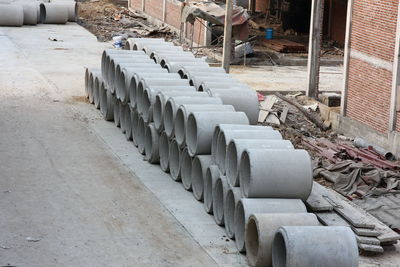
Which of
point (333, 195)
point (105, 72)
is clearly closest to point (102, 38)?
point (105, 72)

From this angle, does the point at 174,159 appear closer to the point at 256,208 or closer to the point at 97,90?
the point at 256,208

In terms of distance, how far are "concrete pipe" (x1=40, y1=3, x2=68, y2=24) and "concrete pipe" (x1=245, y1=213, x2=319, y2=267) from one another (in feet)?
96.5

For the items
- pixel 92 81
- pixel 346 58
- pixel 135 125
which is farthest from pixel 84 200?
pixel 346 58

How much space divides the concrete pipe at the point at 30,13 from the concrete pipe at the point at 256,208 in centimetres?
2810

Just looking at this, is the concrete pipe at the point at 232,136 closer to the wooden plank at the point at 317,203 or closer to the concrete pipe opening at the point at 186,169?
the wooden plank at the point at 317,203

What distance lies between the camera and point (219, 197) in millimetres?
14617

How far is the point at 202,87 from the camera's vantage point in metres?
18.8

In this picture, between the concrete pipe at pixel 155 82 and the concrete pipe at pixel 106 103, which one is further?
the concrete pipe at pixel 106 103

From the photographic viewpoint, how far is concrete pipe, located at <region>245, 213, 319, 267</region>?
1220 centimetres

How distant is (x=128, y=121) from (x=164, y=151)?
8.94 feet

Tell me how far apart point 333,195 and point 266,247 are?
10.7 ft

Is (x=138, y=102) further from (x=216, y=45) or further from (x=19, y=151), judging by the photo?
(x=216, y=45)

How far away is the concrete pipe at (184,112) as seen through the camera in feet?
53.2

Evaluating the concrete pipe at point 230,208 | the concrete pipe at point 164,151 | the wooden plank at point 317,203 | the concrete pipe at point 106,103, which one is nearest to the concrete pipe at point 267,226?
the concrete pipe at point 230,208
